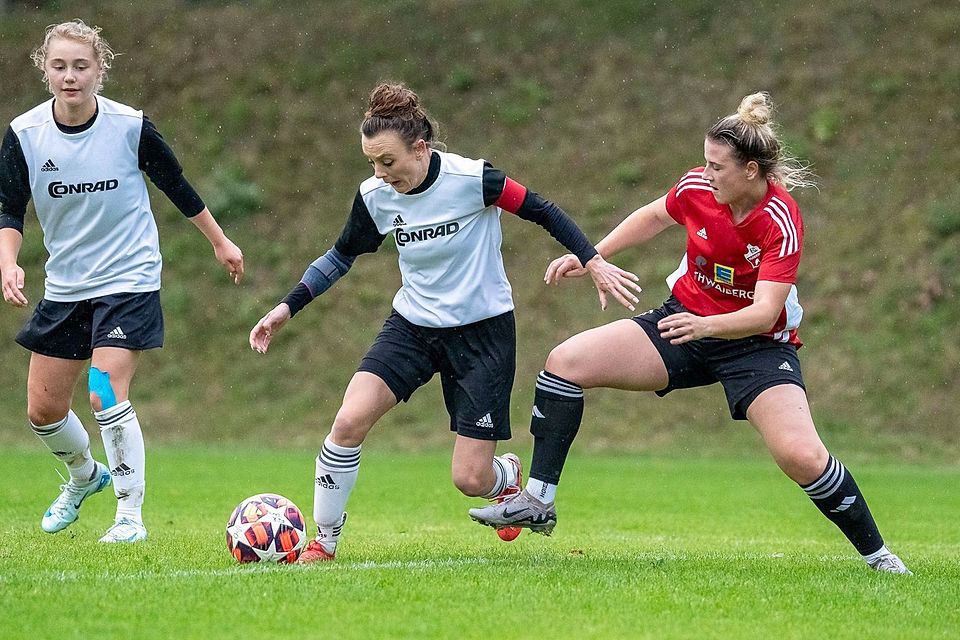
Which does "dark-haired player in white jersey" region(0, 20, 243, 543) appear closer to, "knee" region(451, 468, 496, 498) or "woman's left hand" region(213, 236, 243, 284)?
"woman's left hand" region(213, 236, 243, 284)

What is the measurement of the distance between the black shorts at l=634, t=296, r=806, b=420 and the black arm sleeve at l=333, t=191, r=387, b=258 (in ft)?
4.70

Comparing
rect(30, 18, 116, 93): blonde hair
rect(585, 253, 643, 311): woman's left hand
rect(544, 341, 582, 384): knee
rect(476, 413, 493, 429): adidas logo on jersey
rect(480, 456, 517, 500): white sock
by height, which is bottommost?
rect(480, 456, 517, 500): white sock

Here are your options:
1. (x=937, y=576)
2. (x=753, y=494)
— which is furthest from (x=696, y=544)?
(x=753, y=494)

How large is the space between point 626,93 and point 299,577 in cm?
1654

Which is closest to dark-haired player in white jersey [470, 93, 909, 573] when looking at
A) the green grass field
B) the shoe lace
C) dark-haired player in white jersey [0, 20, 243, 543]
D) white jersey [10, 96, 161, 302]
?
the green grass field

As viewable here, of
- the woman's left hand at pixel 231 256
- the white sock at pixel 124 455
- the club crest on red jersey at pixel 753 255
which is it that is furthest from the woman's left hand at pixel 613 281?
the white sock at pixel 124 455

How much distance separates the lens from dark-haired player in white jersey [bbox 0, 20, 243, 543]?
22.2 ft

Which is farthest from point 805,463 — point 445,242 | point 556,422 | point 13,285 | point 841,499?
point 13,285

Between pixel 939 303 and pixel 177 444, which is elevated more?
pixel 939 303

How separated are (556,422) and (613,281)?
77cm

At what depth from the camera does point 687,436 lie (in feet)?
52.9

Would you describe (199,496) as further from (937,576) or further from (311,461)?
(937,576)

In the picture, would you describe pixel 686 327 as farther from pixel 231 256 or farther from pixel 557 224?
pixel 231 256

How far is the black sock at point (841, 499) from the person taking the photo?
5895 millimetres
